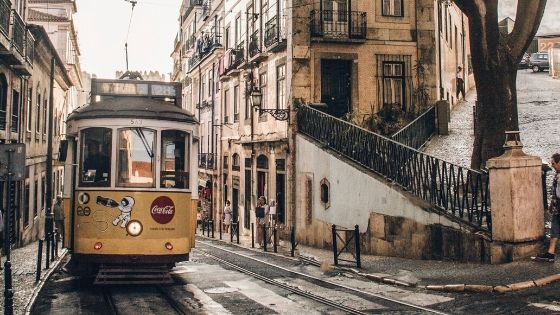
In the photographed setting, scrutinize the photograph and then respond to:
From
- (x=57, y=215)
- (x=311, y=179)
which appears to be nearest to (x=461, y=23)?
(x=311, y=179)

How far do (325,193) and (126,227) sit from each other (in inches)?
374

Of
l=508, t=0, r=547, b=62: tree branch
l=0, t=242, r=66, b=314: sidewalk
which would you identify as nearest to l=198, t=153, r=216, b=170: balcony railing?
l=0, t=242, r=66, b=314: sidewalk

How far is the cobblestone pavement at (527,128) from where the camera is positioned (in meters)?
17.2

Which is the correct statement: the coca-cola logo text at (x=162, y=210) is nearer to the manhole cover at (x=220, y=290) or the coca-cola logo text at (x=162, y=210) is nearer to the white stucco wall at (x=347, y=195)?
the manhole cover at (x=220, y=290)

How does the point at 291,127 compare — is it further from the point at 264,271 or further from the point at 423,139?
the point at 264,271

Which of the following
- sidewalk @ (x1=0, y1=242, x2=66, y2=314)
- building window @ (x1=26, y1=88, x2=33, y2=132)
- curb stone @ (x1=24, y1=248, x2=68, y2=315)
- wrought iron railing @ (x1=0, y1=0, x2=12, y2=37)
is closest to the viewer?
curb stone @ (x1=24, y1=248, x2=68, y2=315)

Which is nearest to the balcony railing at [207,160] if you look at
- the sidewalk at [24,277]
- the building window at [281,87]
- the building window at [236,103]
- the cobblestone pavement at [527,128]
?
the building window at [236,103]

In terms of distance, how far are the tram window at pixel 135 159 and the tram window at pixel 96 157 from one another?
239mm

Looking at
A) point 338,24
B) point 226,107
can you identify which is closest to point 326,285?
point 338,24

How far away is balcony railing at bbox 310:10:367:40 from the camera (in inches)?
802

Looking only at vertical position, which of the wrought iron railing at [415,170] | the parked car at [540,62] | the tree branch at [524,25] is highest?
the parked car at [540,62]

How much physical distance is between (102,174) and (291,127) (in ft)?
36.9

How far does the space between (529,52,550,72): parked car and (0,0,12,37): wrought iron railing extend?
3915 cm

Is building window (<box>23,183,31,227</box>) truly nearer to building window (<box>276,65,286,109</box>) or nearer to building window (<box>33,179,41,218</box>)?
building window (<box>33,179,41,218</box>)
